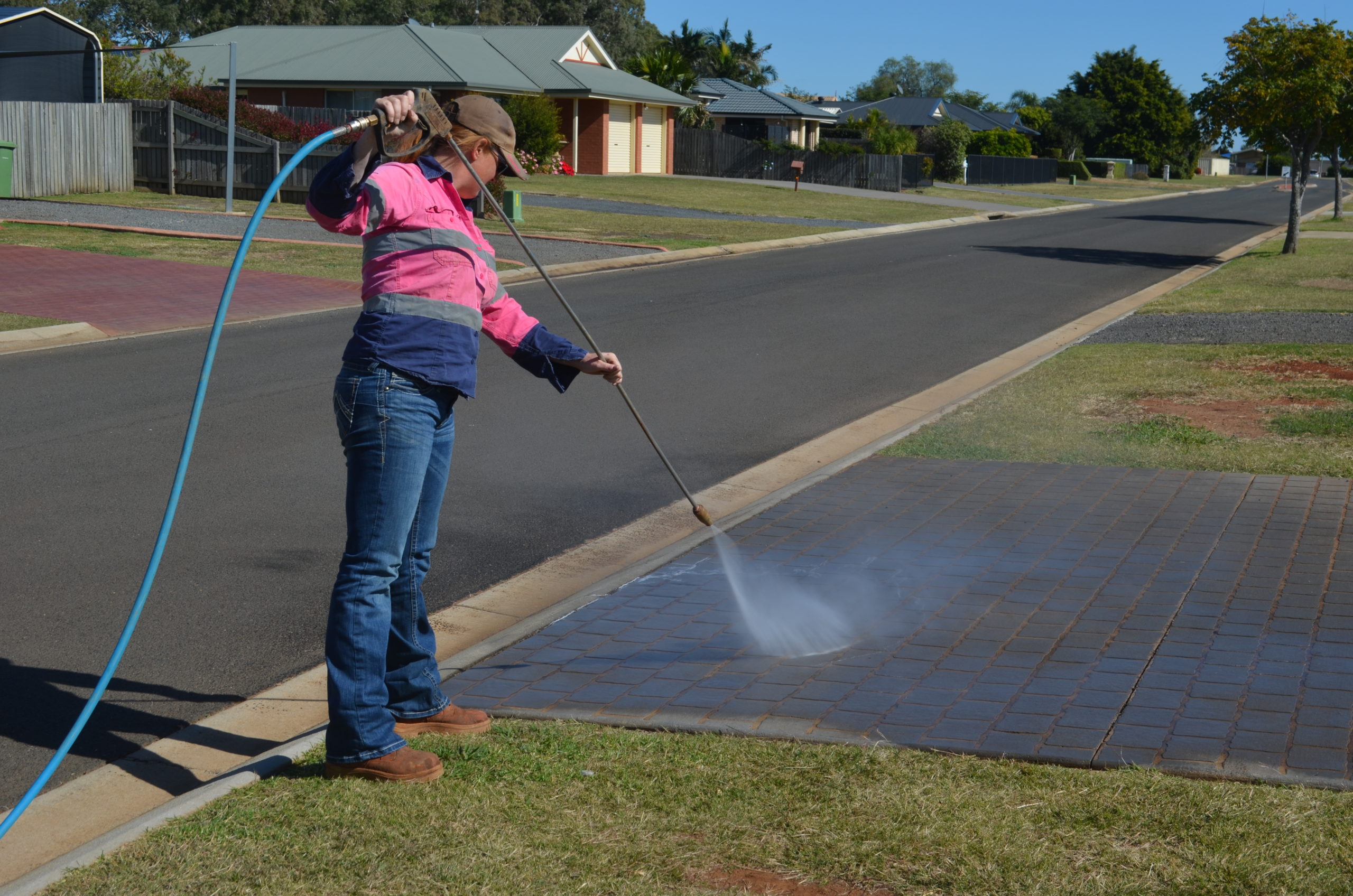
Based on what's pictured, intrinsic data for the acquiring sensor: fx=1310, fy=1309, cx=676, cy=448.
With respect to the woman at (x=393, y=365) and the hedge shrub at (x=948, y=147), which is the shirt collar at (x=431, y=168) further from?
the hedge shrub at (x=948, y=147)

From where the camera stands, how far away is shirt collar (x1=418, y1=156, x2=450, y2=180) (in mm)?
3629

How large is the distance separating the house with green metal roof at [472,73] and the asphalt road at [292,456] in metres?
27.7

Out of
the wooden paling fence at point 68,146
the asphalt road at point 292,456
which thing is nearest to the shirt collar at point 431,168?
the asphalt road at point 292,456

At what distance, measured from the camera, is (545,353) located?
408 cm

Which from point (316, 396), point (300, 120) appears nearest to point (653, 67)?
point (300, 120)

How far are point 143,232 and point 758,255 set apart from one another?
1016cm

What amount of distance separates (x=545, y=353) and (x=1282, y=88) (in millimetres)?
21783

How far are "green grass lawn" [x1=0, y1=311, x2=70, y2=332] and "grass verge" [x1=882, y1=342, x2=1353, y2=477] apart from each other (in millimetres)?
8462

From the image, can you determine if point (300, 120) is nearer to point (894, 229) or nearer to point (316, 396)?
point (894, 229)

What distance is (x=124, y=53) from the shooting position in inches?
1478

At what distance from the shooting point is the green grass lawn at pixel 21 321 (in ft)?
39.7

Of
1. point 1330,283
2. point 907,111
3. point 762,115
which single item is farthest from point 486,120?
point 907,111

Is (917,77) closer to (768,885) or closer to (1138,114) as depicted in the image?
(1138,114)

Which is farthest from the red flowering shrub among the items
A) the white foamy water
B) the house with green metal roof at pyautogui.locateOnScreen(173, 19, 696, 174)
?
the white foamy water
